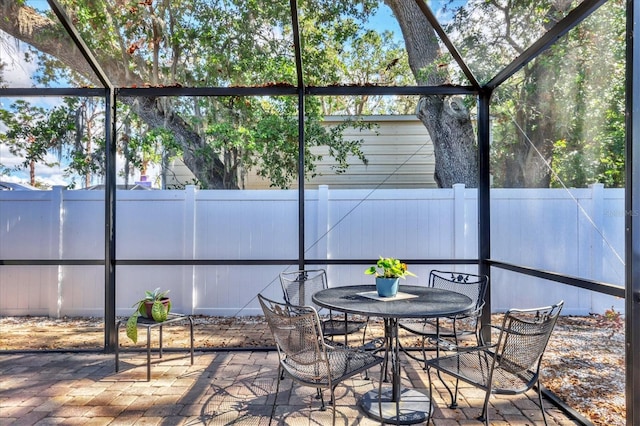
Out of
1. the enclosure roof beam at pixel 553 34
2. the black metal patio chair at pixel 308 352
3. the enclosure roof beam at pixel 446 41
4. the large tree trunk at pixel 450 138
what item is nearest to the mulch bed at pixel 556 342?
the black metal patio chair at pixel 308 352

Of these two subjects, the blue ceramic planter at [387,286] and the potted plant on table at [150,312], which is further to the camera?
the potted plant on table at [150,312]

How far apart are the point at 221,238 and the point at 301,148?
1.58m

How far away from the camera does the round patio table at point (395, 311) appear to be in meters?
2.27

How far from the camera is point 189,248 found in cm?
453

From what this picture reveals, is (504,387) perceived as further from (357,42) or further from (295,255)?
(357,42)

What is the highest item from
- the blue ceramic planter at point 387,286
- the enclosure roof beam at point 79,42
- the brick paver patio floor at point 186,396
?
→ the enclosure roof beam at point 79,42

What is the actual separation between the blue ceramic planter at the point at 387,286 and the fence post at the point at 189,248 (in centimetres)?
261

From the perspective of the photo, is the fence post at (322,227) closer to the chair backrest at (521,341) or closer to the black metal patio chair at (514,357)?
the black metal patio chair at (514,357)

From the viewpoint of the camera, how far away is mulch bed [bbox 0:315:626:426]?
2.90 m

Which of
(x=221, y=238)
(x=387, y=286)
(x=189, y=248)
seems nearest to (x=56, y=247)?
(x=189, y=248)

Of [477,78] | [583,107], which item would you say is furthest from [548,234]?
[477,78]

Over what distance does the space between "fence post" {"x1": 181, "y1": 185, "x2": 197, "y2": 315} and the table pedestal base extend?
2544mm

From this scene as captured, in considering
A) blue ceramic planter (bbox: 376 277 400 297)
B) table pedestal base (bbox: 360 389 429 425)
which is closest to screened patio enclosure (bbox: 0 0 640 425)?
blue ceramic planter (bbox: 376 277 400 297)

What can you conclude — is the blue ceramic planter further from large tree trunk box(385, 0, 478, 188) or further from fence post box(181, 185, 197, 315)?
large tree trunk box(385, 0, 478, 188)
